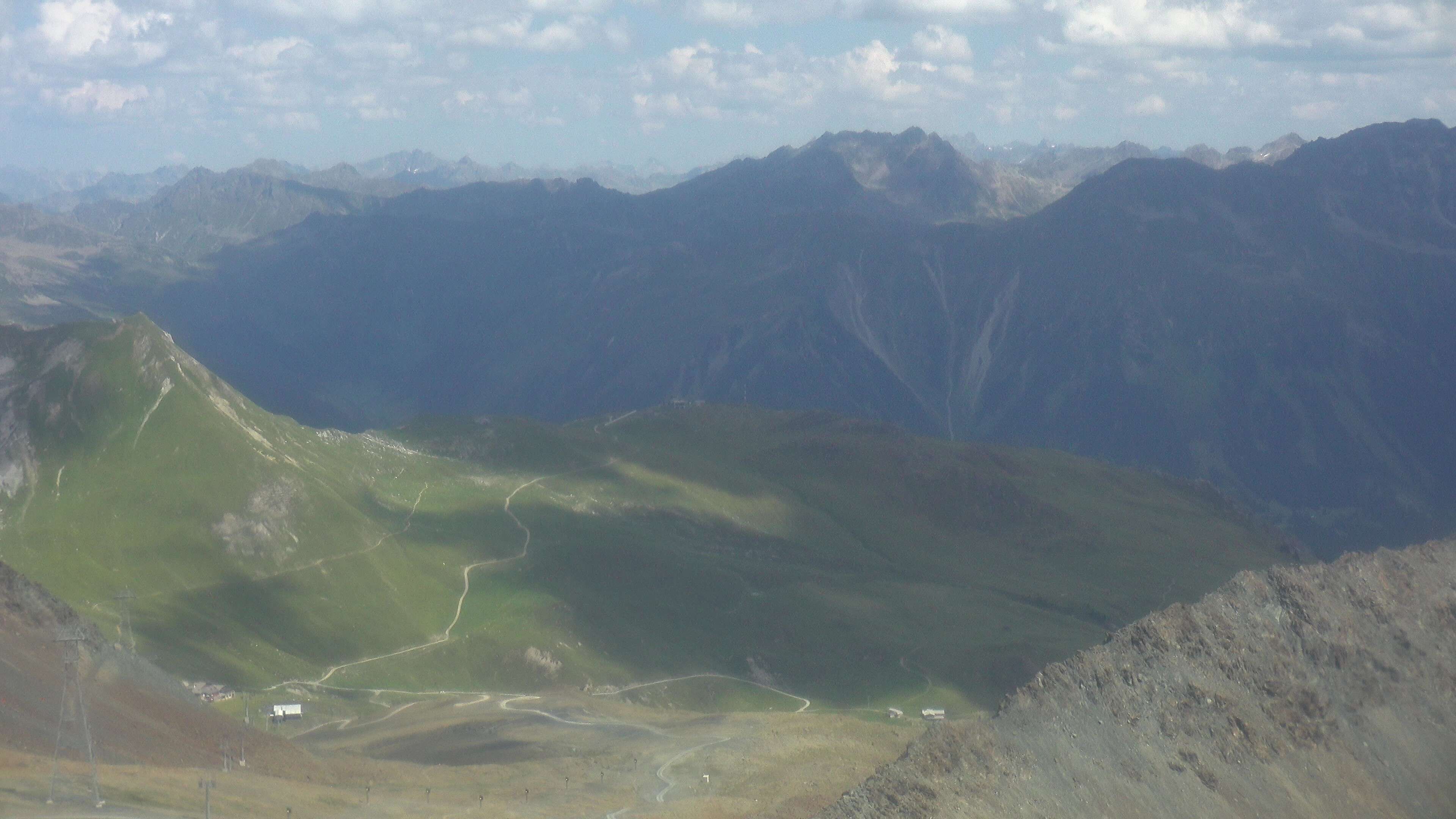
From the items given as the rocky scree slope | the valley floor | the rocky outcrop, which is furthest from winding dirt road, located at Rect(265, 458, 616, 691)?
the rocky outcrop

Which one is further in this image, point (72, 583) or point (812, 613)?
point (812, 613)

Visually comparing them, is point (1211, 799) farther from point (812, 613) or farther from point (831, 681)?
point (812, 613)

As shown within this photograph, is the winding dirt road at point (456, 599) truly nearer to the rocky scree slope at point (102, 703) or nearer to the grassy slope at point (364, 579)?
the grassy slope at point (364, 579)

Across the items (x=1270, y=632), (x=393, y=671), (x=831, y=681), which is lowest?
(x=831, y=681)

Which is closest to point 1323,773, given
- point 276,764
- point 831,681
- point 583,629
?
point 276,764

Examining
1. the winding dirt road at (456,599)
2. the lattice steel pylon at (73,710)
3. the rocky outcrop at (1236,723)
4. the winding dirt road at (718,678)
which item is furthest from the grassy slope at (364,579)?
the rocky outcrop at (1236,723)
